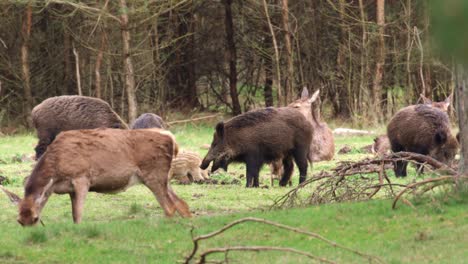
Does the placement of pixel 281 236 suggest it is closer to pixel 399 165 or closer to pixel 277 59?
pixel 399 165

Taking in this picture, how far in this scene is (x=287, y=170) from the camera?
17.3 meters

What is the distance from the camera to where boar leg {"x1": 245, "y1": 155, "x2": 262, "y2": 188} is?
54.8 ft

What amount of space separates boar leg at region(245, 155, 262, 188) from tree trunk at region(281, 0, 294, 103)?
42.2 feet

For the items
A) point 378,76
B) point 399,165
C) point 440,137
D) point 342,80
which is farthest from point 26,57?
point 440,137

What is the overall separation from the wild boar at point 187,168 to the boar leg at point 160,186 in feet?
17.9

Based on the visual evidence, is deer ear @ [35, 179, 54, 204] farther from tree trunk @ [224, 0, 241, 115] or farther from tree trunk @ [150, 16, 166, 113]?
tree trunk @ [224, 0, 241, 115]

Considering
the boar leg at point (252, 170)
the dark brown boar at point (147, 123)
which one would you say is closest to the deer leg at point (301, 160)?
the boar leg at point (252, 170)

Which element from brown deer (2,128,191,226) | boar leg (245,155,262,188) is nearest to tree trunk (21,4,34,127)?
boar leg (245,155,262,188)

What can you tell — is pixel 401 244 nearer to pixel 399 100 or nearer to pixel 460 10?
pixel 460 10

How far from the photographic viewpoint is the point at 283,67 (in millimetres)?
31531

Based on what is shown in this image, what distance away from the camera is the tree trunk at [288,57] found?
29.3 m

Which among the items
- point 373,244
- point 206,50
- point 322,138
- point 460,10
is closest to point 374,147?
point 322,138

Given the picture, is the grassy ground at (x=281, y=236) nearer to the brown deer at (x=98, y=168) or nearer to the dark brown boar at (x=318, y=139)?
the brown deer at (x=98, y=168)

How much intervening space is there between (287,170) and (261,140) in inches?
35.4
